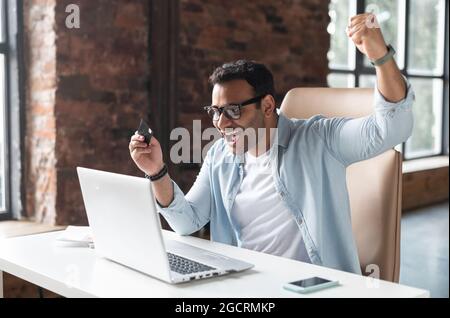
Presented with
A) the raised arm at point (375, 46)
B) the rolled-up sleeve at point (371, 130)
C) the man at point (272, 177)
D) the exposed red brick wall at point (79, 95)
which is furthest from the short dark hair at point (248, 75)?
the exposed red brick wall at point (79, 95)

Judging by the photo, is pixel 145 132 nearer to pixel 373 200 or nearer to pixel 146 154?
pixel 146 154

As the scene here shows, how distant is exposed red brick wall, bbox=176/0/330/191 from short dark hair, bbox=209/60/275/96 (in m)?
1.54

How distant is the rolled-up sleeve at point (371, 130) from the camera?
165 centimetres

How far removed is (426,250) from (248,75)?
10.1ft

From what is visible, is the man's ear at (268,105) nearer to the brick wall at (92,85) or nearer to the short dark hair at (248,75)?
the short dark hair at (248,75)

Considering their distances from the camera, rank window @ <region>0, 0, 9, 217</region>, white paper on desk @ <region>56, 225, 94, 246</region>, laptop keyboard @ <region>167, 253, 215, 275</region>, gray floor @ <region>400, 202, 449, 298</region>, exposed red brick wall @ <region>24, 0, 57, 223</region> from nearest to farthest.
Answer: laptop keyboard @ <region>167, 253, 215, 275</region>, white paper on desk @ <region>56, 225, 94, 246</region>, exposed red brick wall @ <region>24, 0, 57, 223</region>, window @ <region>0, 0, 9, 217</region>, gray floor @ <region>400, 202, 449, 298</region>

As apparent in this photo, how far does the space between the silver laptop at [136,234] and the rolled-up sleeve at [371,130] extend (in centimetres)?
51

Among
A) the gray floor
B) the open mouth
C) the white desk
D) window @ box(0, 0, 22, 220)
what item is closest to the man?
the open mouth

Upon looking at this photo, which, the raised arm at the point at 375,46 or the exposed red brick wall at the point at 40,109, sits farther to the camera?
the exposed red brick wall at the point at 40,109

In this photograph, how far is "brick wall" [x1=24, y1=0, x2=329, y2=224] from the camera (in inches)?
120

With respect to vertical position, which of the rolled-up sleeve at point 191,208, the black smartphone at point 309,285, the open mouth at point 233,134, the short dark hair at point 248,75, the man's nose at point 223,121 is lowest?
the black smartphone at point 309,285

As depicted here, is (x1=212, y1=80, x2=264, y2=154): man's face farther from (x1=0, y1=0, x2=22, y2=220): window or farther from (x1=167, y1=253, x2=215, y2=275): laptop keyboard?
(x1=0, y1=0, x2=22, y2=220): window

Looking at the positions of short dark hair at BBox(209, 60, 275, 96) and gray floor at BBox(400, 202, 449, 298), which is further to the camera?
gray floor at BBox(400, 202, 449, 298)
